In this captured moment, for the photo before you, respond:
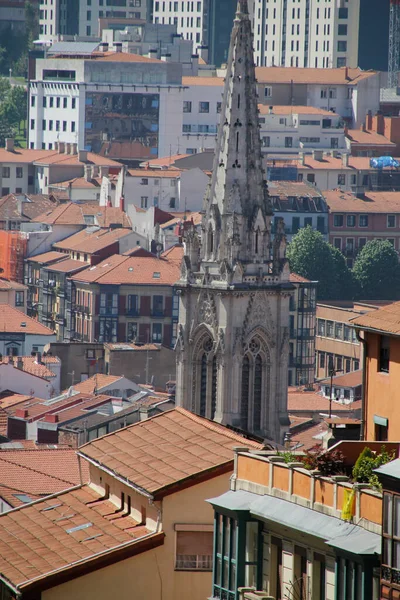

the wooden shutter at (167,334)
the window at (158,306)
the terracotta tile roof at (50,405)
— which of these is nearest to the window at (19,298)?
the window at (158,306)

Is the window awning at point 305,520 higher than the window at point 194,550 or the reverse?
higher

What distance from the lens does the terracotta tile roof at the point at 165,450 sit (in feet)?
132

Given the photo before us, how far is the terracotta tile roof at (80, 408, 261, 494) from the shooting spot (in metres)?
40.2

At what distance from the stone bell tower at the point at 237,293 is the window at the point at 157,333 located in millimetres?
82336

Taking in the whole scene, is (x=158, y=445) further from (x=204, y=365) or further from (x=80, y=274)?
(x=80, y=274)

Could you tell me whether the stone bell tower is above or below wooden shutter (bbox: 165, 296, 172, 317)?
above

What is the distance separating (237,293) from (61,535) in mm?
56531

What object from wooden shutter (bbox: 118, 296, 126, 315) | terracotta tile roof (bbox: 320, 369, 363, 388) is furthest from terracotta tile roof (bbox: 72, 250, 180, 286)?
terracotta tile roof (bbox: 320, 369, 363, 388)

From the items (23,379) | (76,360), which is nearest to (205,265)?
(23,379)

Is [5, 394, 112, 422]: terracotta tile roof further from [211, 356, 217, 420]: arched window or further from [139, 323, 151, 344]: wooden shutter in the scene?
[139, 323, 151, 344]: wooden shutter

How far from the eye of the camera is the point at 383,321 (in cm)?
4128

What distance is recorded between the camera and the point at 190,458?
4091 cm

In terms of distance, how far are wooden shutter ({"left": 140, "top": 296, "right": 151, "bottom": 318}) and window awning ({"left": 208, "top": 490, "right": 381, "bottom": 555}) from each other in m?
146

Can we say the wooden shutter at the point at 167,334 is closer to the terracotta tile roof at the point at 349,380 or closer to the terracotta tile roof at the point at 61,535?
the terracotta tile roof at the point at 349,380
